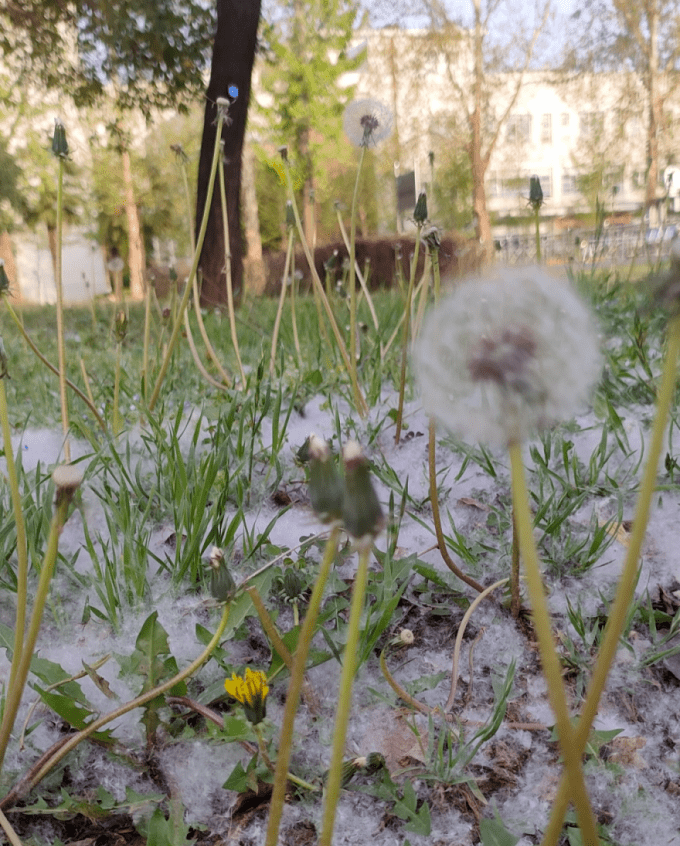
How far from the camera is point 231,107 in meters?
4.49

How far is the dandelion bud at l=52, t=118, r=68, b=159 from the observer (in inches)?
41.4

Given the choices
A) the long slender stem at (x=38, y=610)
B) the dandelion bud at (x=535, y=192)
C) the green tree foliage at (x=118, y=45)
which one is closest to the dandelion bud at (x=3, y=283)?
the long slender stem at (x=38, y=610)

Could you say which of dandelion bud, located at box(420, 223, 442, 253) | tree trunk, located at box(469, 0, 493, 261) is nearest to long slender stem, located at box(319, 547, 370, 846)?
dandelion bud, located at box(420, 223, 442, 253)

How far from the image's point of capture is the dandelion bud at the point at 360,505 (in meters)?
0.41

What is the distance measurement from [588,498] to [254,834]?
2.75 ft

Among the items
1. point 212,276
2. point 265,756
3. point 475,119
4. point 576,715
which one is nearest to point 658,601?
point 576,715

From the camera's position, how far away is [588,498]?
126 cm

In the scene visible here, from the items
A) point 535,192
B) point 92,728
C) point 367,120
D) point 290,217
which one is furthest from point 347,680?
point 367,120

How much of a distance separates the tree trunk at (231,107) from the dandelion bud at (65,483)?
3905mm

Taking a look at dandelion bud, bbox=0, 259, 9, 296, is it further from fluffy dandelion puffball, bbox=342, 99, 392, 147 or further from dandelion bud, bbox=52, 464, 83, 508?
fluffy dandelion puffball, bbox=342, 99, 392, 147

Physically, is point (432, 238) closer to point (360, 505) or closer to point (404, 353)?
point (404, 353)

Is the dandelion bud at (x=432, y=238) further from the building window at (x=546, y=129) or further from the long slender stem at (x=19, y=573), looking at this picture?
the building window at (x=546, y=129)

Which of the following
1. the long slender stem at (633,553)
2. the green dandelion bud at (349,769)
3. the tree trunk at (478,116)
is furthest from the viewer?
the tree trunk at (478,116)

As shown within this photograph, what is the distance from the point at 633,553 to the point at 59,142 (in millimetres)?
1063
